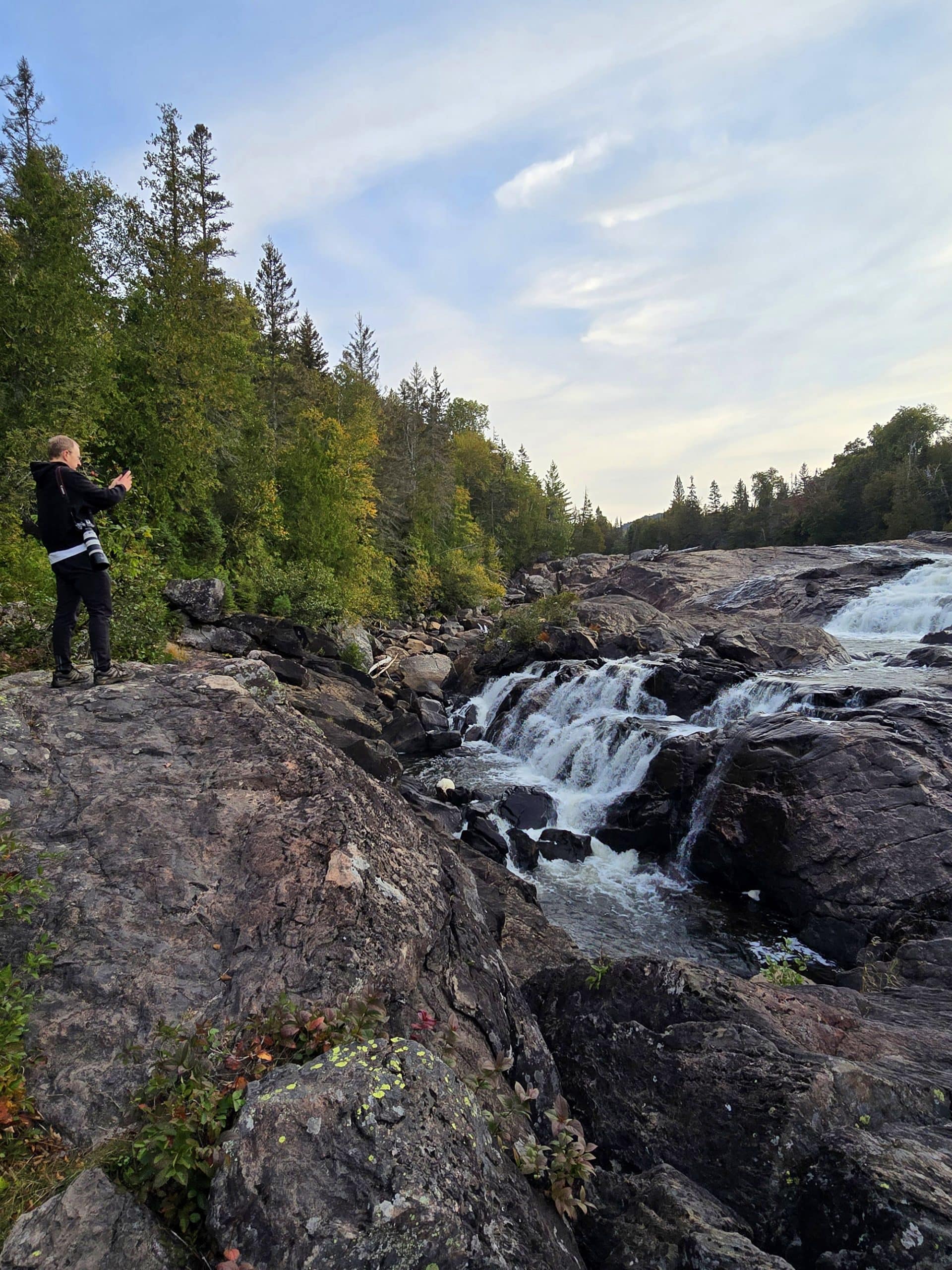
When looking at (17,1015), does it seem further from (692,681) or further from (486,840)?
(692,681)

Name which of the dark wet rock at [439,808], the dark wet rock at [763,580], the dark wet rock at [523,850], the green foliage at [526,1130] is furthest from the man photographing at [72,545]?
the dark wet rock at [763,580]

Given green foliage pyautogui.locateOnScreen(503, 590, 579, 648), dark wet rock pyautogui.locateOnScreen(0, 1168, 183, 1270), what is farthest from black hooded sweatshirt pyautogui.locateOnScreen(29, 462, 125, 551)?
green foliage pyautogui.locateOnScreen(503, 590, 579, 648)

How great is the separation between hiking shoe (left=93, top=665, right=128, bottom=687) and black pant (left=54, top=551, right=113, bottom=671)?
4 centimetres

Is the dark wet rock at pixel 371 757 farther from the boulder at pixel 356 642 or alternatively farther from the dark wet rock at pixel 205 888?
the boulder at pixel 356 642

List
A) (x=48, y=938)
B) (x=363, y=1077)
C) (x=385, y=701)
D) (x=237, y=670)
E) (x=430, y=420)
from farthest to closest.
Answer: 1. (x=430, y=420)
2. (x=385, y=701)
3. (x=237, y=670)
4. (x=48, y=938)
5. (x=363, y=1077)

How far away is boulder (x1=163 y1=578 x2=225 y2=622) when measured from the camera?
15.4 metres

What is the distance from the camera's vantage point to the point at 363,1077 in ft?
8.23

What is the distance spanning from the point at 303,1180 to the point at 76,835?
2.63 m

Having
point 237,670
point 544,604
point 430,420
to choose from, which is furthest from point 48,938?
point 430,420

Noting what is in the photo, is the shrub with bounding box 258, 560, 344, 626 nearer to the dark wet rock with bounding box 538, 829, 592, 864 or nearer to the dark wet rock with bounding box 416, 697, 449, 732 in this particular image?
the dark wet rock with bounding box 416, 697, 449, 732

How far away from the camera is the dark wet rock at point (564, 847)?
12.7 meters

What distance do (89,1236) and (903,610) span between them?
29.2 m

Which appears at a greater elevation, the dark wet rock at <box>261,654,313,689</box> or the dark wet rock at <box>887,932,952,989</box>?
the dark wet rock at <box>261,654,313,689</box>

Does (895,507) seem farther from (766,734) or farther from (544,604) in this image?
(766,734)
